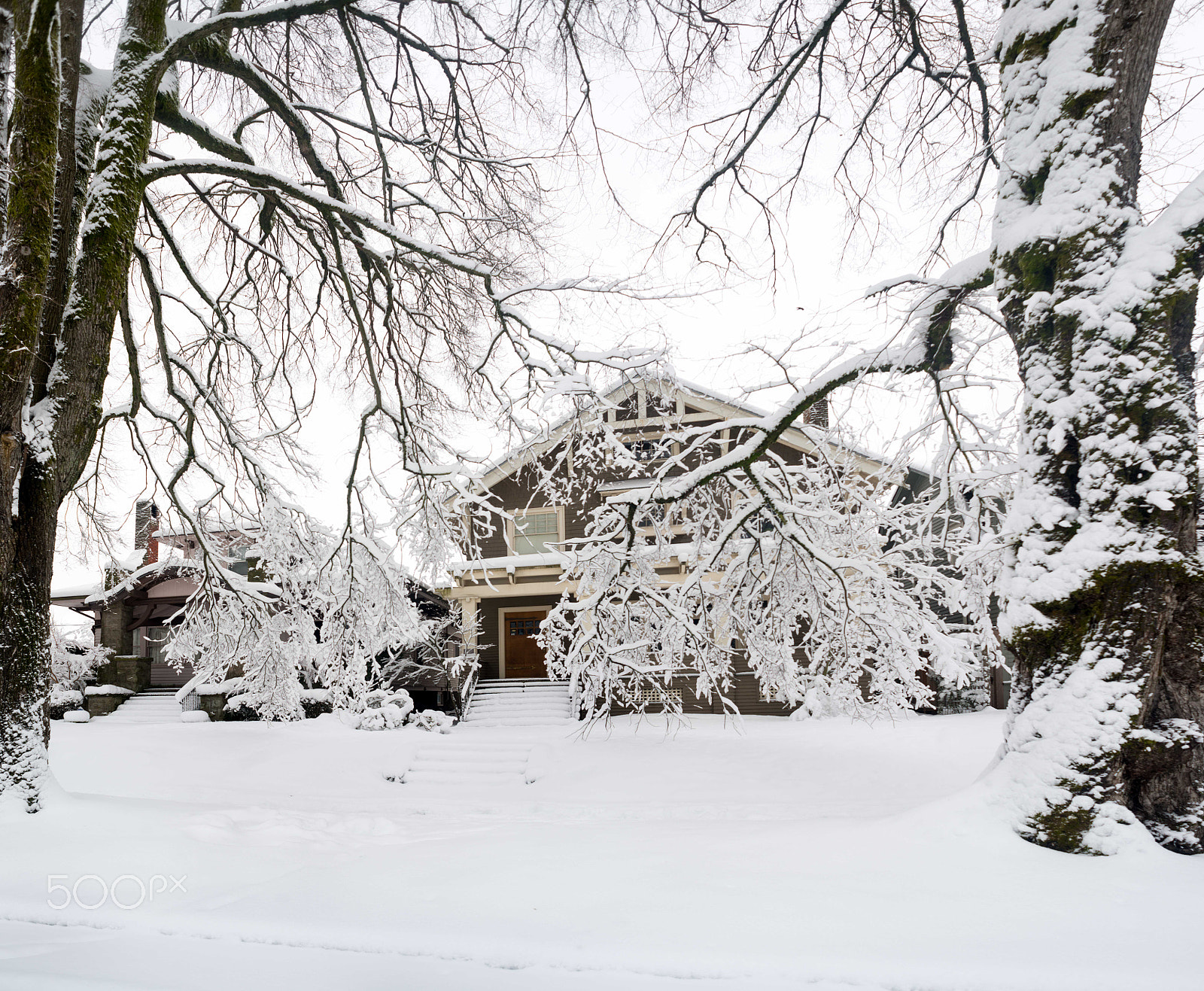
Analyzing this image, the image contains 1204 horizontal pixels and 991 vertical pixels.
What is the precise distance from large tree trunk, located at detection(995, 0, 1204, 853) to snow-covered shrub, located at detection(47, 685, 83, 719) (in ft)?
66.8

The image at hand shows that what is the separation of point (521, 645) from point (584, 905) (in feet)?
54.9

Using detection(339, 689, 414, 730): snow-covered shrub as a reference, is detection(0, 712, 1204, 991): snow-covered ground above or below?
above

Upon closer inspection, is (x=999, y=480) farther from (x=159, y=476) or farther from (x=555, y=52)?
(x=159, y=476)

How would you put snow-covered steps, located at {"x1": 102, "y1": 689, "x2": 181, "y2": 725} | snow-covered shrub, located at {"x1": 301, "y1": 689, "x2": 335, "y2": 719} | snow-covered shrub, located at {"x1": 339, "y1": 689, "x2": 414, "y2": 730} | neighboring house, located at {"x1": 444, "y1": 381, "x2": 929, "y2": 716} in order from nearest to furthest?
snow-covered shrub, located at {"x1": 339, "y1": 689, "x2": 414, "y2": 730}
snow-covered shrub, located at {"x1": 301, "y1": 689, "x2": 335, "y2": 719}
neighboring house, located at {"x1": 444, "y1": 381, "x2": 929, "y2": 716}
snow-covered steps, located at {"x1": 102, "y1": 689, "x2": 181, "y2": 725}

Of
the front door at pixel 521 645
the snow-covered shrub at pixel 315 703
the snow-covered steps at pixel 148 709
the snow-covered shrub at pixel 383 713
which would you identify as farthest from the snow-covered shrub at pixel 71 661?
the front door at pixel 521 645

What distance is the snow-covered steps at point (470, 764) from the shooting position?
11734 mm

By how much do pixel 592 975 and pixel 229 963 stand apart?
4.75 feet

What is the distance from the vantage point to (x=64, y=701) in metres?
17.6

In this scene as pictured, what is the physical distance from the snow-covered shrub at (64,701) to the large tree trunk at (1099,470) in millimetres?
20347

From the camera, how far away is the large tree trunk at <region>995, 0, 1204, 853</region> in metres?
3.67

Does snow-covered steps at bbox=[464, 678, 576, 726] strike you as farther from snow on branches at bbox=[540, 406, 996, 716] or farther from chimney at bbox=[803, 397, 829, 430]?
snow on branches at bbox=[540, 406, 996, 716]

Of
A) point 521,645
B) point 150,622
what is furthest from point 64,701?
point 521,645

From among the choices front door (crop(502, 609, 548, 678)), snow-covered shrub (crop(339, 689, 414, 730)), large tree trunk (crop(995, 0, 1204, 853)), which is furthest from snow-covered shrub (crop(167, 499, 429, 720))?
front door (crop(502, 609, 548, 678))

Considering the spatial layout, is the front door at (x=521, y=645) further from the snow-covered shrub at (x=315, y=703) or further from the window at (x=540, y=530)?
the snow-covered shrub at (x=315, y=703)
